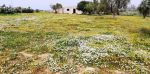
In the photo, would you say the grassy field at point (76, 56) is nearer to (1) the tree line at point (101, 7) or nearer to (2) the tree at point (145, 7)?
(2) the tree at point (145, 7)

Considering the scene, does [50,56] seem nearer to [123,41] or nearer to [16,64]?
[16,64]

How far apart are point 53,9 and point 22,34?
85.1 metres

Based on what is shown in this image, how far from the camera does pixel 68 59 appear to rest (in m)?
22.8

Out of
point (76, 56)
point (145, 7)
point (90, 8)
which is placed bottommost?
point (76, 56)

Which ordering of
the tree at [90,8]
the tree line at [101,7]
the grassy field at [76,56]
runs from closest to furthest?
the grassy field at [76,56] → the tree line at [101,7] → the tree at [90,8]

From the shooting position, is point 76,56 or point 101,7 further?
point 101,7

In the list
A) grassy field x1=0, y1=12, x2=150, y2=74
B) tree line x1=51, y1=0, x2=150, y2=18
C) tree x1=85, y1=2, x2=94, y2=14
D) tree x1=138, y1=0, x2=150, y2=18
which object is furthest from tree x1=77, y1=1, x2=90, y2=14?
grassy field x1=0, y1=12, x2=150, y2=74

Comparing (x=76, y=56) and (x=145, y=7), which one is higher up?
(x=145, y=7)

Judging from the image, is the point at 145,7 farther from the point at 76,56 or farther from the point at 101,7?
the point at 101,7

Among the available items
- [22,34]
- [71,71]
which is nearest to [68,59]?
[71,71]

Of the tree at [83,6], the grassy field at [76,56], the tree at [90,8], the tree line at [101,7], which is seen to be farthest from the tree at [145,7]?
the tree at [83,6]

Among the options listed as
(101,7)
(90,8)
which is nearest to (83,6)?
(90,8)

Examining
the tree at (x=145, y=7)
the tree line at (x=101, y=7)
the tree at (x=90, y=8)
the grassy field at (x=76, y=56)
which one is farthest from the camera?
the tree at (x=90, y=8)

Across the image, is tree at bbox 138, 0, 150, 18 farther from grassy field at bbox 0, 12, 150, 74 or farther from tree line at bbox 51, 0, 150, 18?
tree line at bbox 51, 0, 150, 18
